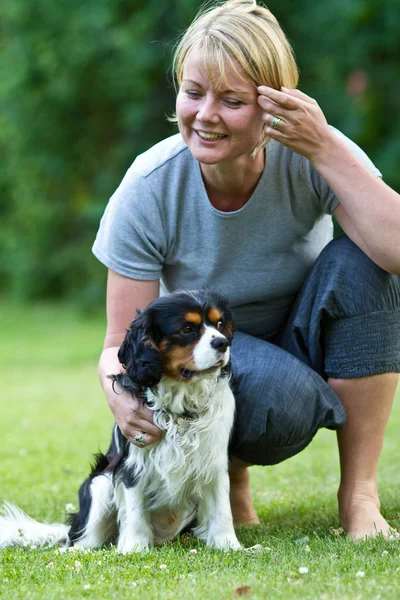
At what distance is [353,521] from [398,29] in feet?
45.8

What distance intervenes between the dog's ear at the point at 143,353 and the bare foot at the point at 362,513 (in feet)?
2.90

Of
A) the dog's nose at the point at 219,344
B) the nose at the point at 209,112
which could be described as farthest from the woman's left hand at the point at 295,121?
the dog's nose at the point at 219,344

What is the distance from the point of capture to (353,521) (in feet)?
11.0

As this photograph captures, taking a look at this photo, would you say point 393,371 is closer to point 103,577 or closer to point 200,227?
point 200,227

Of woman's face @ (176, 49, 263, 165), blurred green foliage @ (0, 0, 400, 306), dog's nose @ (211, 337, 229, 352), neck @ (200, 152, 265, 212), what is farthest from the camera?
blurred green foliage @ (0, 0, 400, 306)

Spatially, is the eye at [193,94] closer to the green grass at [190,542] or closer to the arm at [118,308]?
the arm at [118,308]

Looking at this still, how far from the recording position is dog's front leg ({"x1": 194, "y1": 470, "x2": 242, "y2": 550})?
10.7 feet

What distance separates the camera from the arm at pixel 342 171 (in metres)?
3.07

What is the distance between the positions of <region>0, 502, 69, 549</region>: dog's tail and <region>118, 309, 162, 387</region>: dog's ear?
74cm

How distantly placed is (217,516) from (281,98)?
4.77ft

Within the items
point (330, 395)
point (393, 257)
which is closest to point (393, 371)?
point (330, 395)

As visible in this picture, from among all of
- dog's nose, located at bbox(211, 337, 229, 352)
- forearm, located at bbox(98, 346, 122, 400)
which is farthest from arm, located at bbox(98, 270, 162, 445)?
dog's nose, located at bbox(211, 337, 229, 352)

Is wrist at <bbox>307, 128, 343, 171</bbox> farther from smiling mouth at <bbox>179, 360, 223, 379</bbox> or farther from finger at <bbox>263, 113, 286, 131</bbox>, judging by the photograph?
smiling mouth at <bbox>179, 360, 223, 379</bbox>

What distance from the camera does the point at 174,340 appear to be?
3.09 m
